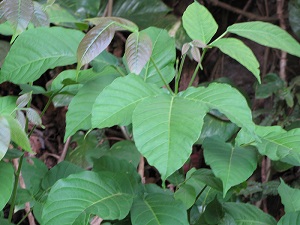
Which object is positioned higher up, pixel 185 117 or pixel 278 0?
pixel 185 117

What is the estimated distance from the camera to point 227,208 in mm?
1056

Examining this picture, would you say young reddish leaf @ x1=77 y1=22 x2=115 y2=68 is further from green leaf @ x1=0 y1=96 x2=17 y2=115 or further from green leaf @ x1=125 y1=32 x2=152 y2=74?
green leaf @ x1=0 y1=96 x2=17 y2=115

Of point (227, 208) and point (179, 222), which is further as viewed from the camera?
point (227, 208)

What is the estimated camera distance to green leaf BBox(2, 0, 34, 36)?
0.87 metres

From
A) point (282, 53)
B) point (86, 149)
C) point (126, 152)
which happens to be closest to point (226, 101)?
point (126, 152)

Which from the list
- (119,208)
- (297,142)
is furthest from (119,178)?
(297,142)

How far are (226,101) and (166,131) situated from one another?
14 centimetres

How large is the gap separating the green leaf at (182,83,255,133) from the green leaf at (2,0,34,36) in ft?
1.05

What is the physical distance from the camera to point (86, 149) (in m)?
2.02

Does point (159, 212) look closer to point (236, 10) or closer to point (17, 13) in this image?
point (17, 13)

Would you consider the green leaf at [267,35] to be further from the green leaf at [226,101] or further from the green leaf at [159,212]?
the green leaf at [159,212]

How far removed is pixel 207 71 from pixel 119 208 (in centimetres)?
164

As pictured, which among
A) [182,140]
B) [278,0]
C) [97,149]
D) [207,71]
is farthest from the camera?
[207,71]

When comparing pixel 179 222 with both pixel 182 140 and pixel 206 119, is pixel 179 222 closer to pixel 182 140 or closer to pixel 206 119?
pixel 182 140
